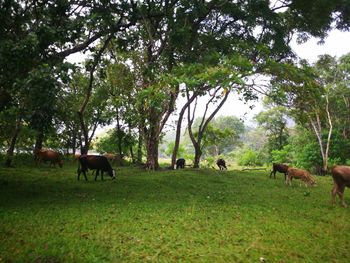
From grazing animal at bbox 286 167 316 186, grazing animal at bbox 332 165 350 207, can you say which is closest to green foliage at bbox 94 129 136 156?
grazing animal at bbox 286 167 316 186

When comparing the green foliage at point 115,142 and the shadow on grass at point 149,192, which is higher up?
the green foliage at point 115,142

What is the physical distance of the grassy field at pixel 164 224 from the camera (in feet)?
23.7

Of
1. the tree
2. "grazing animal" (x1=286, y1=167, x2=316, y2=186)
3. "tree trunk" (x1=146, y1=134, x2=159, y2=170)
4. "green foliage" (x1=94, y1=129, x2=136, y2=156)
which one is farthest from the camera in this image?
the tree

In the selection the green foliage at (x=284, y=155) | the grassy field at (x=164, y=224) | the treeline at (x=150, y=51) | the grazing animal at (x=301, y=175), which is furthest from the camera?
the green foliage at (x=284, y=155)

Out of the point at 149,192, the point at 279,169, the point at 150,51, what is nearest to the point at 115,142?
the point at 150,51

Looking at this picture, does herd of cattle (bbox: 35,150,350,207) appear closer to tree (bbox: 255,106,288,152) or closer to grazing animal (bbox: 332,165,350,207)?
grazing animal (bbox: 332,165,350,207)

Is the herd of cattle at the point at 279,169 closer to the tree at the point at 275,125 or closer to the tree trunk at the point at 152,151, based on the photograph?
the tree trunk at the point at 152,151

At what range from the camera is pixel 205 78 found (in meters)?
11.3

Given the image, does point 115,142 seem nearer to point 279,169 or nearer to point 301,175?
point 279,169

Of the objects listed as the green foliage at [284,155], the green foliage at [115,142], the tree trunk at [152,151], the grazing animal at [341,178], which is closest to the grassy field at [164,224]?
the grazing animal at [341,178]

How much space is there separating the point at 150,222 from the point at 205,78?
17.2 feet

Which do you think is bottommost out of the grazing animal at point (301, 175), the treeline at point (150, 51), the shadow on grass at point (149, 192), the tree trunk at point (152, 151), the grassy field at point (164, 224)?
the grassy field at point (164, 224)

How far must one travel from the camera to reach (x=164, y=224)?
9.29 m

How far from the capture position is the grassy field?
721 centimetres
